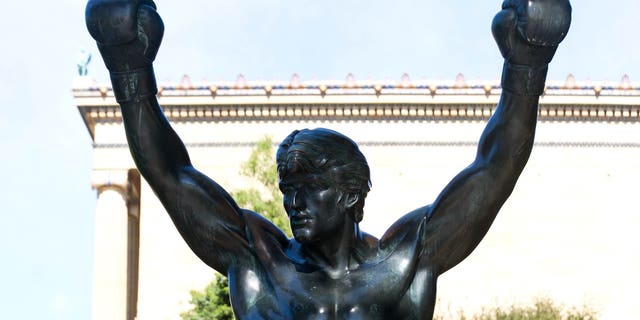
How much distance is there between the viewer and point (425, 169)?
4962 cm

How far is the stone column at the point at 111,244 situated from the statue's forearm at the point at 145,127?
4539cm

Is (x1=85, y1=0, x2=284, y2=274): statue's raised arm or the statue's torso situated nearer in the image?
the statue's torso

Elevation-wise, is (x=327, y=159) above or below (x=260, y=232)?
above

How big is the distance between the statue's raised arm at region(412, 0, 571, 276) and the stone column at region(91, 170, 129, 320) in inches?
1790

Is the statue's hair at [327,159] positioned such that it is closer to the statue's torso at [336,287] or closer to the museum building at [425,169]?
the statue's torso at [336,287]

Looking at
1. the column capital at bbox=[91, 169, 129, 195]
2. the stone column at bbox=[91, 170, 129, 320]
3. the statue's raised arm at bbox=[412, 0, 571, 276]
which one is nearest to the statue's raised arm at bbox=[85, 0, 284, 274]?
the statue's raised arm at bbox=[412, 0, 571, 276]

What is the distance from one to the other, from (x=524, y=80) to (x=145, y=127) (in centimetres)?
87

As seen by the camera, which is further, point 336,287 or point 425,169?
point 425,169

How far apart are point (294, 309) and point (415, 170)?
4592 cm

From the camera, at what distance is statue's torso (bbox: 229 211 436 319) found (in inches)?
147

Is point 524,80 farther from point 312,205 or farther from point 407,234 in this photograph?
point 312,205

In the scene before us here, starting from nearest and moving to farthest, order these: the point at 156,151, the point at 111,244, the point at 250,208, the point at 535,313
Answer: the point at 156,151, the point at 250,208, the point at 535,313, the point at 111,244

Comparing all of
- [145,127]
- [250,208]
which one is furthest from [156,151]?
[250,208]

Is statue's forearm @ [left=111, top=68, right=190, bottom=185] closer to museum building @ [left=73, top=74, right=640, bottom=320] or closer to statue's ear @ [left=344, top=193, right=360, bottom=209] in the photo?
statue's ear @ [left=344, top=193, right=360, bottom=209]
